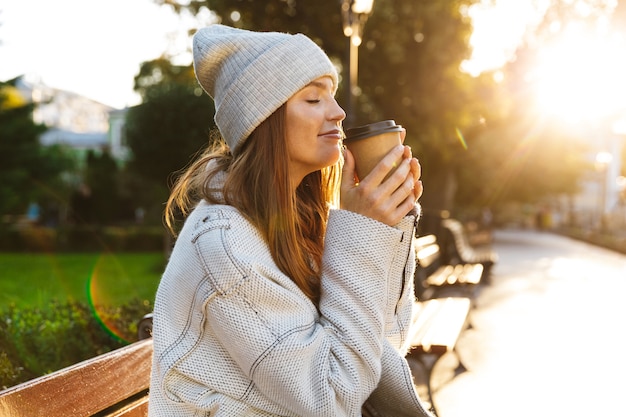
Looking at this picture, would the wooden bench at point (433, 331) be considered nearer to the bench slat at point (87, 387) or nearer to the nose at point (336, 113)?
the bench slat at point (87, 387)

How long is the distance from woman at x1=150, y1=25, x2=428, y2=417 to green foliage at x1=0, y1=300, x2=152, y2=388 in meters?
1.82

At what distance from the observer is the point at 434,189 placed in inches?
759

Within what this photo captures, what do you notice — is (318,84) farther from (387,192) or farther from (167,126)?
(167,126)

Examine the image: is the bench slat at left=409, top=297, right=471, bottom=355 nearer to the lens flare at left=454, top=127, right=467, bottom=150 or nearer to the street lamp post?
the street lamp post

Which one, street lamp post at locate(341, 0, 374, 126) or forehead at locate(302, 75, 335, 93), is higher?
forehead at locate(302, 75, 335, 93)

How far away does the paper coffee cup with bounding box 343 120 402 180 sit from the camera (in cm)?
186

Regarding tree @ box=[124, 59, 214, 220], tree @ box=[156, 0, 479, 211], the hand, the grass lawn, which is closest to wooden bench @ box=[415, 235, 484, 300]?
the grass lawn

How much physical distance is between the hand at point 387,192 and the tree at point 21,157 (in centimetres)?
2086

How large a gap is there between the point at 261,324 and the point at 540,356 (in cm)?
576

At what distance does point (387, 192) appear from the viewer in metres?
1.81

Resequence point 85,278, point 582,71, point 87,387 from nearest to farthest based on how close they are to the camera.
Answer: point 87,387 < point 85,278 < point 582,71

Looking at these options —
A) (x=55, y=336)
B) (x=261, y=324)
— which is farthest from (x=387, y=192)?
(x=55, y=336)

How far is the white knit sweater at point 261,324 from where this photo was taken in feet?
5.39

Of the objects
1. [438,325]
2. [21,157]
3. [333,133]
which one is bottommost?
[21,157]
